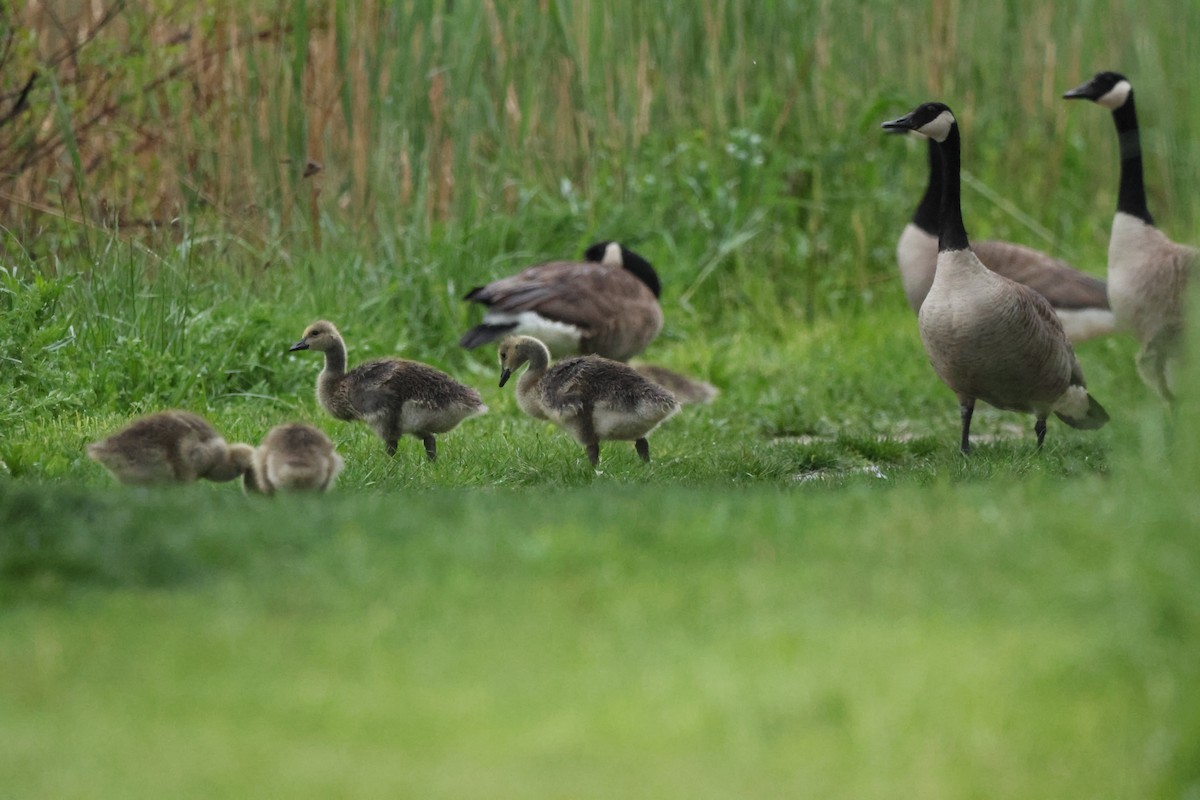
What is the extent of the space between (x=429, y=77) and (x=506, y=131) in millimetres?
955

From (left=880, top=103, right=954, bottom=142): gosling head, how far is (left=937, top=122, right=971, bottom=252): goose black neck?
5cm

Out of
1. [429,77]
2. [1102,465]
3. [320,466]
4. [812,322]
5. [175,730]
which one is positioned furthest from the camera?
[812,322]

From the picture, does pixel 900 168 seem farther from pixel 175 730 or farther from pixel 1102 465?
pixel 175 730

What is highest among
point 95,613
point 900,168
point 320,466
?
point 95,613

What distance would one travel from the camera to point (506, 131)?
522 inches

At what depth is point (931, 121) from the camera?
10.0 m

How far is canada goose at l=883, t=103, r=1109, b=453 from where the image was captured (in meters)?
8.55

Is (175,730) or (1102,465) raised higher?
(175,730)

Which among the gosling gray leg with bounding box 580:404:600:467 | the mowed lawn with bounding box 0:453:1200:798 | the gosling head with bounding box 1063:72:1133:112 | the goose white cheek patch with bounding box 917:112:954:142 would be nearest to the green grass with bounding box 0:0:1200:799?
the mowed lawn with bounding box 0:453:1200:798

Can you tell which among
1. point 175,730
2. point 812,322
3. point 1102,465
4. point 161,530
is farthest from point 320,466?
point 812,322

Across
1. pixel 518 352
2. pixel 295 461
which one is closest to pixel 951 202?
pixel 518 352

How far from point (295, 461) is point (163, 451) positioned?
26.2 inches

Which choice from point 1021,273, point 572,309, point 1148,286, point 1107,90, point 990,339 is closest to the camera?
point 990,339

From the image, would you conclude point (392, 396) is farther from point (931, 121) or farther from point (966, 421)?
point (931, 121)
